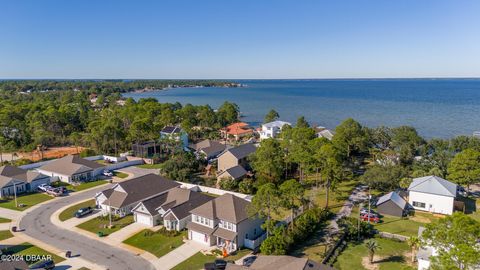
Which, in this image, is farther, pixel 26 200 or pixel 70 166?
pixel 70 166

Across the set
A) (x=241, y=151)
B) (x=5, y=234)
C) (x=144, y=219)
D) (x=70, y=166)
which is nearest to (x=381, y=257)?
(x=144, y=219)

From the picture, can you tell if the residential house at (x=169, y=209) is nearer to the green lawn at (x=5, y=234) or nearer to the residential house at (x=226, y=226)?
the residential house at (x=226, y=226)

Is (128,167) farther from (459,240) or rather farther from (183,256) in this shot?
(459,240)

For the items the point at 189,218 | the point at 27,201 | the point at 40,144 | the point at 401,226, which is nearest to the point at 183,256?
the point at 189,218

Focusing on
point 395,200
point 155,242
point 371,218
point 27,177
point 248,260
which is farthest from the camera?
point 27,177

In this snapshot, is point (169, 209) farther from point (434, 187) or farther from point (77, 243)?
point (434, 187)

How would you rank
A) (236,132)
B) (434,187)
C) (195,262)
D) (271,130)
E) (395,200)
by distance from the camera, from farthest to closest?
1. (236,132)
2. (271,130)
3. (434,187)
4. (395,200)
5. (195,262)

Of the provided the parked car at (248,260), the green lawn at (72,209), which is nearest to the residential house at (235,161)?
the green lawn at (72,209)
